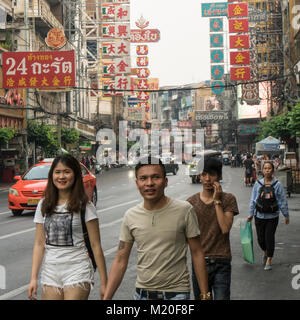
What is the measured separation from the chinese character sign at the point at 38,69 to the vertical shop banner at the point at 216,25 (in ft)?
52.1

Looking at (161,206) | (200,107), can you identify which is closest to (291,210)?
(161,206)

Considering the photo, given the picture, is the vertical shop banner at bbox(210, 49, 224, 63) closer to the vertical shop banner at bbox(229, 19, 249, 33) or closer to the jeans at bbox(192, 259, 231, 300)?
the vertical shop banner at bbox(229, 19, 249, 33)

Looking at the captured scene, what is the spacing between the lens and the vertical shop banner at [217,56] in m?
43.7

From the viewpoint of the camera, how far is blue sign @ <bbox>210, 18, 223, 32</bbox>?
43.0m

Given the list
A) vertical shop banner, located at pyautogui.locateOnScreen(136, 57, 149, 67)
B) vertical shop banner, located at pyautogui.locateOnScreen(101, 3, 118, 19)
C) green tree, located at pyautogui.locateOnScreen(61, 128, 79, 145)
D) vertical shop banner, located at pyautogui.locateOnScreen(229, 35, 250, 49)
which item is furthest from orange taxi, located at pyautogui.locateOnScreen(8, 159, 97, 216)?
vertical shop banner, located at pyautogui.locateOnScreen(136, 57, 149, 67)

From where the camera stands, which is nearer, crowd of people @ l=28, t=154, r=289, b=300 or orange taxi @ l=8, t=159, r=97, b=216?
crowd of people @ l=28, t=154, r=289, b=300

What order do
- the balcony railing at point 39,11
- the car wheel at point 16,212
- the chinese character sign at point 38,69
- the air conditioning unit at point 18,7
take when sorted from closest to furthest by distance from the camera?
the car wheel at point 16,212 < the chinese character sign at point 38,69 < the air conditioning unit at point 18,7 < the balcony railing at point 39,11

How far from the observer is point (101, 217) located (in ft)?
53.3

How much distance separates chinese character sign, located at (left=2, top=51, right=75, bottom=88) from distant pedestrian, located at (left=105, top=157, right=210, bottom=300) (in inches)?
1078

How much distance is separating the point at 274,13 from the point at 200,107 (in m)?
107

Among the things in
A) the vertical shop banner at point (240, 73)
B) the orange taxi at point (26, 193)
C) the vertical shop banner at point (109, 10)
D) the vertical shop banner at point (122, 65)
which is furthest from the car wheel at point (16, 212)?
the vertical shop banner at point (109, 10)

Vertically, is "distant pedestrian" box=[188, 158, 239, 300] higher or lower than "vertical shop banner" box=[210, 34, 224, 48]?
lower

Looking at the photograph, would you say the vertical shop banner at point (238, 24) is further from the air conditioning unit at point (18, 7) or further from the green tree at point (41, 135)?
the air conditioning unit at point (18, 7)

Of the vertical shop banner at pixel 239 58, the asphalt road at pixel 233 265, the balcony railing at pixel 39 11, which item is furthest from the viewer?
the balcony railing at pixel 39 11
